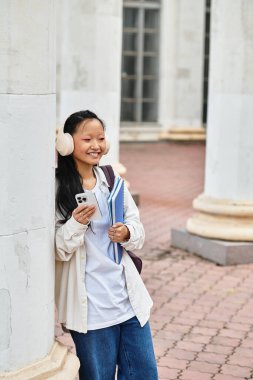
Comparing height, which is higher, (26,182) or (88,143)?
(88,143)

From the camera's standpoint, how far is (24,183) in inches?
135

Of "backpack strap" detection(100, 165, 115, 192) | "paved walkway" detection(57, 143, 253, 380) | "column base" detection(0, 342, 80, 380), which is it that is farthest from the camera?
"paved walkway" detection(57, 143, 253, 380)

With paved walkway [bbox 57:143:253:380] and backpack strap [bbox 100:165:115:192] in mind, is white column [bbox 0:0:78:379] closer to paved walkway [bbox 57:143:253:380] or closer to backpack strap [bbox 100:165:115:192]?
backpack strap [bbox 100:165:115:192]

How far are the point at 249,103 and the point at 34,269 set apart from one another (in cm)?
515

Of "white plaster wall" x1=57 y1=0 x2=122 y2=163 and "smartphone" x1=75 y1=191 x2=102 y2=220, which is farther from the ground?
"white plaster wall" x1=57 y1=0 x2=122 y2=163

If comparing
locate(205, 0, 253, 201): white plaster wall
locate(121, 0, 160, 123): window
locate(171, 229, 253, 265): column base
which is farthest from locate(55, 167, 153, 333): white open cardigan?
locate(121, 0, 160, 123): window

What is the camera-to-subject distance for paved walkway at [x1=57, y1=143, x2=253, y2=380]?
5.59m

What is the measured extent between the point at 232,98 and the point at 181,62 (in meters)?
13.6

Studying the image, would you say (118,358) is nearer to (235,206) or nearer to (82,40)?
(235,206)

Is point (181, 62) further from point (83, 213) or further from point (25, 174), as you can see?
point (25, 174)

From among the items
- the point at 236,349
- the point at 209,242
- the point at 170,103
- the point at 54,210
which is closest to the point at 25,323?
the point at 54,210

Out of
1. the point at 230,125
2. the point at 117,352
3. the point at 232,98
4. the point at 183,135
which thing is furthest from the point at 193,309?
the point at 183,135

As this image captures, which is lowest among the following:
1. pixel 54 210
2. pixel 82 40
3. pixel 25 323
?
pixel 25 323

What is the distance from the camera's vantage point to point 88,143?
378 cm
